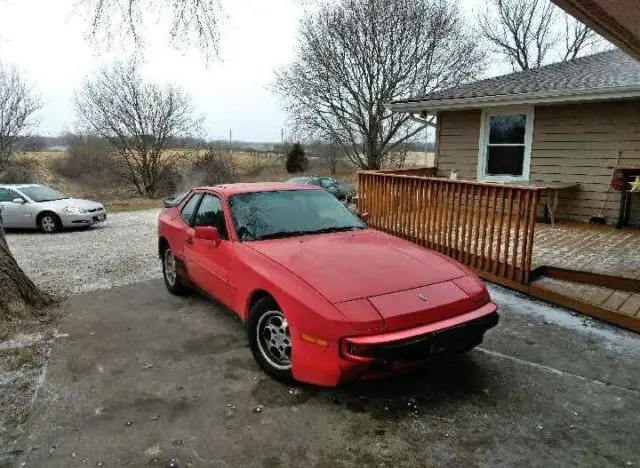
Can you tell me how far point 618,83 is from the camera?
747 cm

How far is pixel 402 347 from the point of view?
283 centimetres

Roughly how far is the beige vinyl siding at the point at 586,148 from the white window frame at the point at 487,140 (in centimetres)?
11

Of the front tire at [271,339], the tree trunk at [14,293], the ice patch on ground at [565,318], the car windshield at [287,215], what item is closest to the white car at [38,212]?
the tree trunk at [14,293]

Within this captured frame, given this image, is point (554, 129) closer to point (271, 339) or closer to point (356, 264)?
point (356, 264)

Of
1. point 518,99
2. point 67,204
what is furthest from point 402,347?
point 67,204

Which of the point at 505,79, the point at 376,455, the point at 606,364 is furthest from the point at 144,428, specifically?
the point at 505,79

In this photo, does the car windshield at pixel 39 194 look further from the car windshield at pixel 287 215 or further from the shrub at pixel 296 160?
the shrub at pixel 296 160

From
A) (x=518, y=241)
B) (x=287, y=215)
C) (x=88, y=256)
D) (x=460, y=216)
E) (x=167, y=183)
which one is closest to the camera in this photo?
(x=287, y=215)

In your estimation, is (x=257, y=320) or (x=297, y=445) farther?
(x=257, y=320)

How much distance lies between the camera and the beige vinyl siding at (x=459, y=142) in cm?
1003

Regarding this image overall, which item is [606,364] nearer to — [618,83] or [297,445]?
[297,445]

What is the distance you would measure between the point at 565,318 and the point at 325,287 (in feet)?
10.1

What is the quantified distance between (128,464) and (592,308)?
452cm

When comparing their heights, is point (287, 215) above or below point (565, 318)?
above
